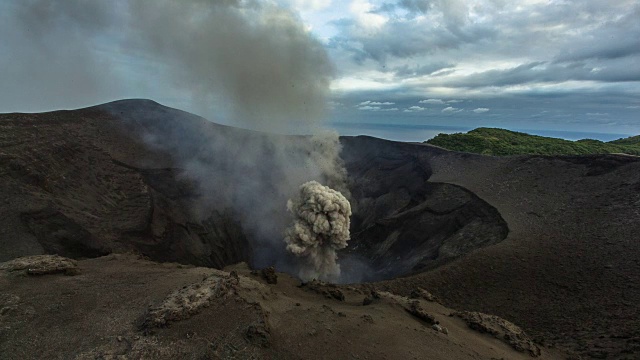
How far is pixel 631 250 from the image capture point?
19.2 meters

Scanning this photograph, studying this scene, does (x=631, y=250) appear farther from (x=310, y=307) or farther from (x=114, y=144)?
(x=114, y=144)

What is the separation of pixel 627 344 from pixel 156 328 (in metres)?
15.5

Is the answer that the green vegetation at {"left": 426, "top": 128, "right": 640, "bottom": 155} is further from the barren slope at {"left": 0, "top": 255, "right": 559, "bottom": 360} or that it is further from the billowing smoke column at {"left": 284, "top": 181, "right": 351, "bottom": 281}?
the barren slope at {"left": 0, "top": 255, "right": 559, "bottom": 360}

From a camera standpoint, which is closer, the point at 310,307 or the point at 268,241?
the point at 310,307

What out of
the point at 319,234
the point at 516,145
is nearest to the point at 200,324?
the point at 319,234

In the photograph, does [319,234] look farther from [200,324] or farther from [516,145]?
[516,145]

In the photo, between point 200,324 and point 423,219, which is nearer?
point 200,324

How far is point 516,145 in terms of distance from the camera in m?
74.2

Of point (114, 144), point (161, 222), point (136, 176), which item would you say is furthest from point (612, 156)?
point (114, 144)

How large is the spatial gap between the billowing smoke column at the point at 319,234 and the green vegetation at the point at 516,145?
4560cm

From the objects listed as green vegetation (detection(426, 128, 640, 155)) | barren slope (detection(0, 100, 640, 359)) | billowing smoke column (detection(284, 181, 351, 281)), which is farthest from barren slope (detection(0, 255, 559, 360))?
green vegetation (detection(426, 128, 640, 155))

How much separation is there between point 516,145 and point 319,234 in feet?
193

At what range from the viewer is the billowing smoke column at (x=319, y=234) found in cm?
3086

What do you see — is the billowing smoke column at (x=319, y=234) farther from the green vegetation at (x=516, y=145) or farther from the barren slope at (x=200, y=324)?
the green vegetation at (x=516, y=145)
